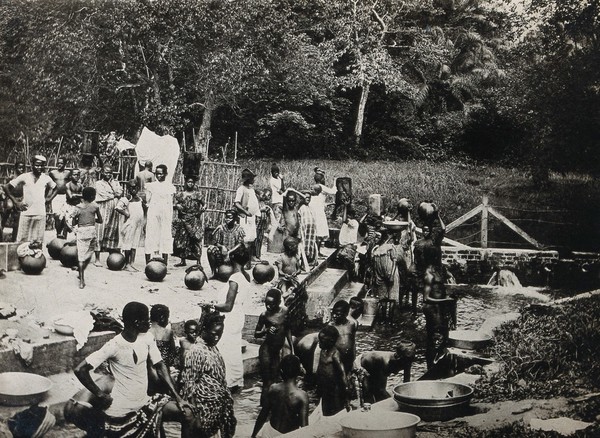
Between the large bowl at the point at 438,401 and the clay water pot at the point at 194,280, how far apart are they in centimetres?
178

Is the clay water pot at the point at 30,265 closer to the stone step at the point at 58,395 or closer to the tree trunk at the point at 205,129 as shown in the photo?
the stone step at the point at 58,395

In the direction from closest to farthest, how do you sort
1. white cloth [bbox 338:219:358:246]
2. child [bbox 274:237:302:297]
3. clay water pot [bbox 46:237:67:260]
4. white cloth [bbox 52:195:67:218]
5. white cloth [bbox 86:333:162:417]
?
white cloth [bbox 86:333:162:417] → child [bbox 274:237:302:297] → clay water pot [bbox 46:237:67:260] → white cloth [bbox 338:219:358:246] → white cloth [bbox 52:195:67:218]

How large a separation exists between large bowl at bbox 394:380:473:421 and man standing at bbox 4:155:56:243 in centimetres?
297

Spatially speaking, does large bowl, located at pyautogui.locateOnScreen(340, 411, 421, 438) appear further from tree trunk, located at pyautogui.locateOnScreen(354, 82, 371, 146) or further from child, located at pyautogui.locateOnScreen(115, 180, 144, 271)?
child, located at pyautogui.locateOnScreen(115, 180, 144, 271)

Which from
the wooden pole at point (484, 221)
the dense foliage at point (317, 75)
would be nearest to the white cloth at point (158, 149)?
the dense foliage at point (317, 75)

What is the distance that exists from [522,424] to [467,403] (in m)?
0.32

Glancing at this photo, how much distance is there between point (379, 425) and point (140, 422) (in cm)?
144

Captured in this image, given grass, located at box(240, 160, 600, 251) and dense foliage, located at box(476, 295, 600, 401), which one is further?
grass, located at box(240, 160, 600, 251)

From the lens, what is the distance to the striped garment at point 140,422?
415 centimetres

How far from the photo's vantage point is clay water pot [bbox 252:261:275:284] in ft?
17.4

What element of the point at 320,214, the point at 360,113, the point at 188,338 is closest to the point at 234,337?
the point at 188,338

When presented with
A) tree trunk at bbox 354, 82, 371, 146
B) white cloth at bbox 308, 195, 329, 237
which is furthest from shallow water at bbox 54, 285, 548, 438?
tree trunk at bbox 354, 82, 371, 146

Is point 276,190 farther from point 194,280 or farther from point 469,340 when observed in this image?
point 469,340

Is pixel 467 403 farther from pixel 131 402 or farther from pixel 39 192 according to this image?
pixel 39 192
